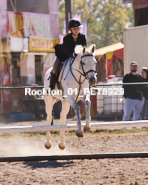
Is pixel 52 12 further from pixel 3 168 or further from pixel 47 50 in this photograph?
pixel 3 168

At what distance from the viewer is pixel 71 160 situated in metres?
7.70

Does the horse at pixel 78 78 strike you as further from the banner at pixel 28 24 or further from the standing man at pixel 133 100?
the banner at pixel 28 24

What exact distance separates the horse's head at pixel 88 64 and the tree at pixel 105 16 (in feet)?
146

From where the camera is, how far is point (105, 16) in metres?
55.2

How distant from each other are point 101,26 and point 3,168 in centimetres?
5134

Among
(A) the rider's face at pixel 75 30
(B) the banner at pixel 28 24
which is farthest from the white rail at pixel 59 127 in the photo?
(B) the banner at pixel 28 24

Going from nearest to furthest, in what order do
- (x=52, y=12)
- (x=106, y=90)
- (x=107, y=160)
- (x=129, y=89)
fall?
(x=107, y=160) < (x=129, y=89) < (x=106, y=90) < (x=52, y=12)

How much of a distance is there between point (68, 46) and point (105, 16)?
49.6 meters

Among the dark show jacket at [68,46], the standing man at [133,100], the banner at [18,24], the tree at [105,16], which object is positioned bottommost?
the standing man at [133,100]

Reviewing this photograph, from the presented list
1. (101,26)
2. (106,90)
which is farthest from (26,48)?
(101,26)

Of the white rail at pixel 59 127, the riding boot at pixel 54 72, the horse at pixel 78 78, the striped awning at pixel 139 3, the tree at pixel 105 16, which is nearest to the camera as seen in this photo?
the horse at pixel 78 78

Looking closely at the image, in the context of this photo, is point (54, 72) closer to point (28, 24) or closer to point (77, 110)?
point (77, 110)

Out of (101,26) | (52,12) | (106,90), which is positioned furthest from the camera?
(101,26)

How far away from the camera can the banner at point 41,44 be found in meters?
19.7
